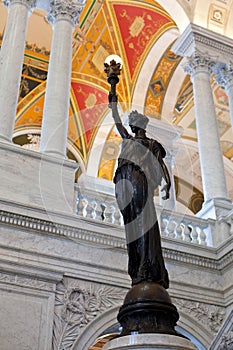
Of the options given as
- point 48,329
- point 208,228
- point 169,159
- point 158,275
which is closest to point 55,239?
point 48,329

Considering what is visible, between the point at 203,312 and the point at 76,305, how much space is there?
5.82 feet

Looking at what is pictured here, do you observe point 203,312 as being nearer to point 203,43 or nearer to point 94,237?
point 94,237

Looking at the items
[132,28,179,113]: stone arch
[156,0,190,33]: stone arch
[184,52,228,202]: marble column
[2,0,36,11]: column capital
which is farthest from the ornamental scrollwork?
[132,28,179,113]: stone arch

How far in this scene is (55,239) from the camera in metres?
6.02

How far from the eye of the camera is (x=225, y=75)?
31.6 ft

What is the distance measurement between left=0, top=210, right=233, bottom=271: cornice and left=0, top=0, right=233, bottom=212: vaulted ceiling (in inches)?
168

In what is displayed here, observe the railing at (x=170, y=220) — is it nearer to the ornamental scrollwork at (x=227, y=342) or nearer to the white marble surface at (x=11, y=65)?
the white marble surface at (x=11, y=65)

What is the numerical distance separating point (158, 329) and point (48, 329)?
9.34 feet

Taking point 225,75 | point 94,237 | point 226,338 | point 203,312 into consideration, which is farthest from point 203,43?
point 226,338

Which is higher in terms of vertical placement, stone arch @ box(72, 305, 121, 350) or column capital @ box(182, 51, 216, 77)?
column capital @ box(182, 51, 216, 77)

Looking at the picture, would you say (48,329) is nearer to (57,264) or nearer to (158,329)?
(57,264)

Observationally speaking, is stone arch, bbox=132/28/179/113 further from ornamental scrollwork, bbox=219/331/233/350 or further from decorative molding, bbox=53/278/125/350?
ornamental scrollwork, bbox=219/331/233/350

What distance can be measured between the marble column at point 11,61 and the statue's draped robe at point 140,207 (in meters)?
3.41

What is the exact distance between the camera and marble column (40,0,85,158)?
706cm
